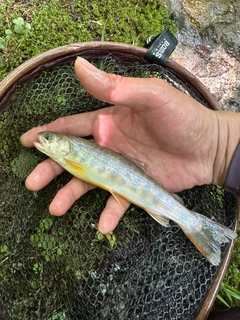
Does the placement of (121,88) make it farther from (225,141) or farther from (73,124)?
(225,141)

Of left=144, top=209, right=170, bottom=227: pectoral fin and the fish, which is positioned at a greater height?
the fish

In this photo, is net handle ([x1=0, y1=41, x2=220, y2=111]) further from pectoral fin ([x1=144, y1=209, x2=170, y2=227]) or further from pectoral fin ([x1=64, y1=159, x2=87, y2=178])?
pectoral fin ([x1=144, y1=209, x2=170, y2=227])

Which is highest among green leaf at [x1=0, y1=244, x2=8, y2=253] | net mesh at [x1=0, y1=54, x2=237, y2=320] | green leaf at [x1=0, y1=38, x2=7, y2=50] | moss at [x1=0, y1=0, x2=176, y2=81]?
moss at [x1=0, y1=0, x2=176, y2=81]

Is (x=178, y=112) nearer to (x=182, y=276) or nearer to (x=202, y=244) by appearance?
(x=202, y=244)

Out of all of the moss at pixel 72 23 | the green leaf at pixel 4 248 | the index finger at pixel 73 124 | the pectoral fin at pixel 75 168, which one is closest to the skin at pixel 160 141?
the index finger at pixel 73 124

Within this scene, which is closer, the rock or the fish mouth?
the fish mouth

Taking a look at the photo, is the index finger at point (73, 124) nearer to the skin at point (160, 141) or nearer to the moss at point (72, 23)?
the skin at point (160, 141)

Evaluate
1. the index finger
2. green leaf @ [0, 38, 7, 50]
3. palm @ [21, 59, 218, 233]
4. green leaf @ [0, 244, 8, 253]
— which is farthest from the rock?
green leaf @ [0, 244, 8, 253]

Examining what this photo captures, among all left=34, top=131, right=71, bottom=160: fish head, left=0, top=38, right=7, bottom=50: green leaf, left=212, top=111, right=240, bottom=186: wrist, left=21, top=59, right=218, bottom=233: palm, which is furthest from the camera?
left=0, top=38, right=7, bottom=50: green leaf
